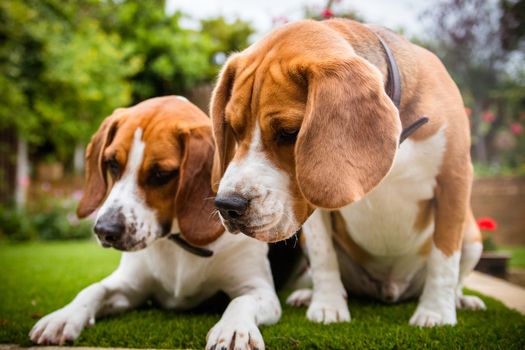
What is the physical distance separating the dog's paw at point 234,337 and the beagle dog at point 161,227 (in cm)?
5

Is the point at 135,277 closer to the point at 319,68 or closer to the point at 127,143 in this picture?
the point at 127,143

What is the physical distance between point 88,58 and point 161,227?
1018cm

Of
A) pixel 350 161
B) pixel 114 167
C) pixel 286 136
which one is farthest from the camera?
pixel 114 167

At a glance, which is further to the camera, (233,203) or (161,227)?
(161,227)

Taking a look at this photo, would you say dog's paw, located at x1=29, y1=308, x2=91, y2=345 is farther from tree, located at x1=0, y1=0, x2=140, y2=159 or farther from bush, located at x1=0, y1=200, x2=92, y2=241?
bush, located at x1=0, y1=200, x2=92, y2=241

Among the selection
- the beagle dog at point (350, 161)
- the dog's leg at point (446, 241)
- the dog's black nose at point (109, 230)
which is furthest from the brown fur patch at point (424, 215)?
the dog's black nose at point (109, 230)

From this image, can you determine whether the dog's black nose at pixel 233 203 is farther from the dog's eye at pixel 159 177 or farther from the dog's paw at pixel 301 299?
the dog's paw at pixel 301 299

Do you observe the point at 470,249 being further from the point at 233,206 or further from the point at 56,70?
the point at 56,70

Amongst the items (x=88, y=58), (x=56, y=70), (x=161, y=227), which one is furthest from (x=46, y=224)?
(x=161, y=227)

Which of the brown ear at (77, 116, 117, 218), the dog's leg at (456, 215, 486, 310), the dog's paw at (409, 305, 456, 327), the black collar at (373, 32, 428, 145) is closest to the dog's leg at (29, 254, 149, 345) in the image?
the brown ear at (77, 116, 117, 218)

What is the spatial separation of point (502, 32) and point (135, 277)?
47.3ft

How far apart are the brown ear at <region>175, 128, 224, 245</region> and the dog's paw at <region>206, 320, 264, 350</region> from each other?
62 cm

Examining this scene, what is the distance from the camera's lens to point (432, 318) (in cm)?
276

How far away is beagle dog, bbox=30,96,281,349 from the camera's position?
266 cm
